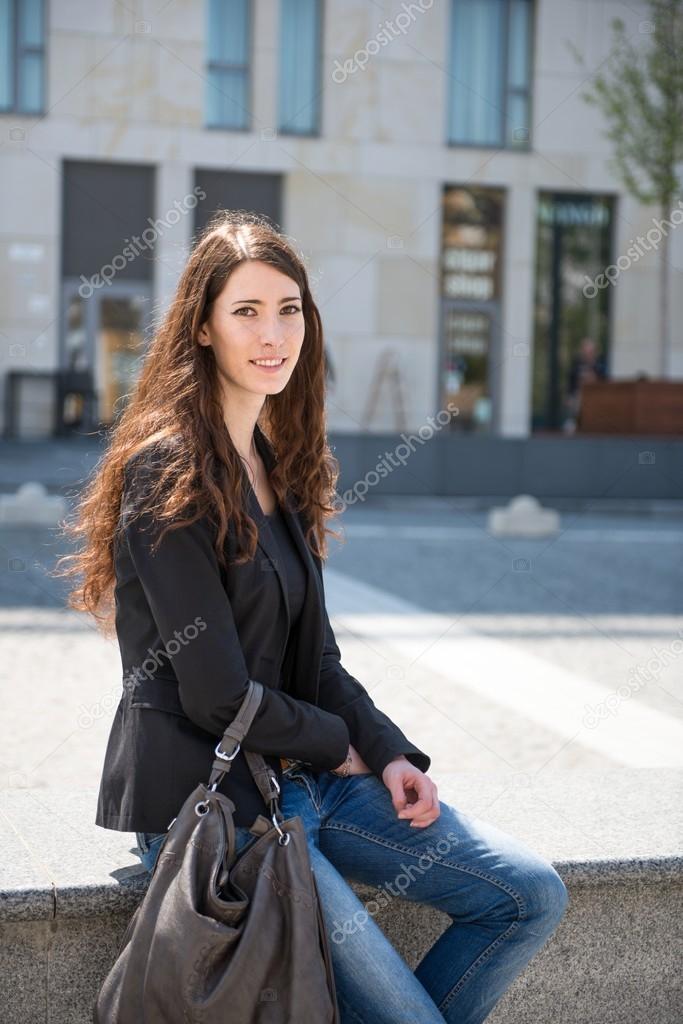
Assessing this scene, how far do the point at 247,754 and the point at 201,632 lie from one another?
0.80 ft

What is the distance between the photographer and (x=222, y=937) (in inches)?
85.4

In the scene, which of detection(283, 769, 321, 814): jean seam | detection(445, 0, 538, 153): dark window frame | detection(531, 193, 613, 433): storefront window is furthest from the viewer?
detection(531, 193, 613, 433): storefront window

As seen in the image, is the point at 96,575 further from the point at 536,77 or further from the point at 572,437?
the point at 536,77

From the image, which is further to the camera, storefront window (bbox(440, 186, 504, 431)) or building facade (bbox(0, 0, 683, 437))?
storefront window (bbox(440, 186, 504, 431))

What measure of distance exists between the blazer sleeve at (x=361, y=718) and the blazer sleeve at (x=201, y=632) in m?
0.27

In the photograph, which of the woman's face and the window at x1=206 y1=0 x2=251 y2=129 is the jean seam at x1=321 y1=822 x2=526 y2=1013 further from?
the window at x1=206 y1=0 x2=251 y2=129

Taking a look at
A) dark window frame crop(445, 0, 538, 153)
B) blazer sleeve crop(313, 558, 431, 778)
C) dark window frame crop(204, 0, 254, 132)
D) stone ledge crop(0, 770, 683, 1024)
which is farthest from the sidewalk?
blazer sleeve crop(313, 558, 431, 778)

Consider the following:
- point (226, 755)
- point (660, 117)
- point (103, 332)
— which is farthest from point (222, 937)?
point (103, 332)

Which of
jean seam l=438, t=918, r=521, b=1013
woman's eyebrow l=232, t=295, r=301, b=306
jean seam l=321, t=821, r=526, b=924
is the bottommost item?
jean seam l=438, t=918, r=521, b=1013

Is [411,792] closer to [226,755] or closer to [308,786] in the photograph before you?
[308,786]

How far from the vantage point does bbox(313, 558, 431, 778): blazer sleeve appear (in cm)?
275

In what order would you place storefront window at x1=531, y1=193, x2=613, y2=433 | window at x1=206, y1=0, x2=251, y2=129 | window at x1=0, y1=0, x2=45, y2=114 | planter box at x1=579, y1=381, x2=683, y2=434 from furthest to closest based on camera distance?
1. storefront window at x1=531, y1=193, x2=613, y2=433
2. window at x1=206, y1=0, x2=251, y2=129
3. window at x1=0, y1=0, x2=45, y2=114
4. planter box at x1=579, y1=381, x2=683, y2=434

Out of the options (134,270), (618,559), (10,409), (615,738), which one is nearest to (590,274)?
(134,270)

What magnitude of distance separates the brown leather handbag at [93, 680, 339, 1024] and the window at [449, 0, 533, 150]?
976 inches
